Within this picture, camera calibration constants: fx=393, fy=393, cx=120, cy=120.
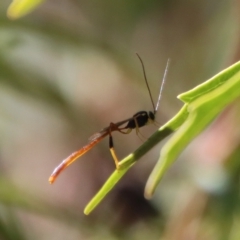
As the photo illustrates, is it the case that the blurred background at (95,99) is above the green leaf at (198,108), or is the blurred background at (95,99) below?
below

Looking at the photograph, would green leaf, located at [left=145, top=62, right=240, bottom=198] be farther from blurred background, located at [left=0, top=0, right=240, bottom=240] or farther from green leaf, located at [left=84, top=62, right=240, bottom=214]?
blurred background, located at [left=0, top=0, right=240, bottom=240]

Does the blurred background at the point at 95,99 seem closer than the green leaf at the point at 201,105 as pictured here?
No

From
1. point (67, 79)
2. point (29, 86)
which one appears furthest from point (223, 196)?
point (67, 79)

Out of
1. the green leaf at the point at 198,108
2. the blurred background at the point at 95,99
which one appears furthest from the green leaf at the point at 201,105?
the blurred background at the point at 95,99

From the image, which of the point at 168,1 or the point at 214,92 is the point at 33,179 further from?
the point at 214,92

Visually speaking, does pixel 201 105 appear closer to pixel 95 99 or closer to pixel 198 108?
pixel 198 108

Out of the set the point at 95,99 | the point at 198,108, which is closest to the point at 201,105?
the point at 198,108

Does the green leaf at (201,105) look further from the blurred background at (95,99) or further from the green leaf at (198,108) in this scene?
the blurred background at (95,99)

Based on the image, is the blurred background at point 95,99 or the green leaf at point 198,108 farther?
the blurred background at point 95,99

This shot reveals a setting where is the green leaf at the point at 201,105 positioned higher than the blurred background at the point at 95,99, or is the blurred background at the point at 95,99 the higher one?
the green leaf at the point at 201,105
